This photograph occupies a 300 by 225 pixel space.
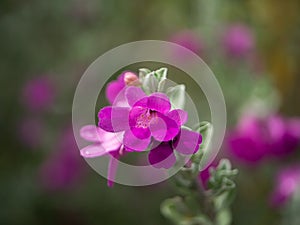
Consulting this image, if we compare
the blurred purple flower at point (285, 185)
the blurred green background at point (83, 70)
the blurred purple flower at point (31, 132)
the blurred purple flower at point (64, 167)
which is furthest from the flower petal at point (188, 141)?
the blurred purple flower at point (31, 132)

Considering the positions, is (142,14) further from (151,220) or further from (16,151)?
(151,220)

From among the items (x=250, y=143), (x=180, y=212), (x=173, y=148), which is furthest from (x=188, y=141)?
(x=250, y=143)

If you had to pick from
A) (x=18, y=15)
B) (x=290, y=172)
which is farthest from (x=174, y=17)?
(x=290, y=172)

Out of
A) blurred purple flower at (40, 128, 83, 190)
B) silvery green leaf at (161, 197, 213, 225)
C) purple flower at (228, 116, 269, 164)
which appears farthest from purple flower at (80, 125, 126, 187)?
blurred purple flower at (40, 128, 83, 190)

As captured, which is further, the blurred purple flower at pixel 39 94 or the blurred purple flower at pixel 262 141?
the blurred purple flower at pixel 39 94

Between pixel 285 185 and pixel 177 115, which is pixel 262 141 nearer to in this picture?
pixel 285 185

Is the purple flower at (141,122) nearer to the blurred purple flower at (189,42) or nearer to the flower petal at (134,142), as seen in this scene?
the flower petal at (134,142)

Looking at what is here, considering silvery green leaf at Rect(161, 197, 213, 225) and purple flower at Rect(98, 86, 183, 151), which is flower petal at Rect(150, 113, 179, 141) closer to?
purple flower at Rect(98, 86, 183, 151)
